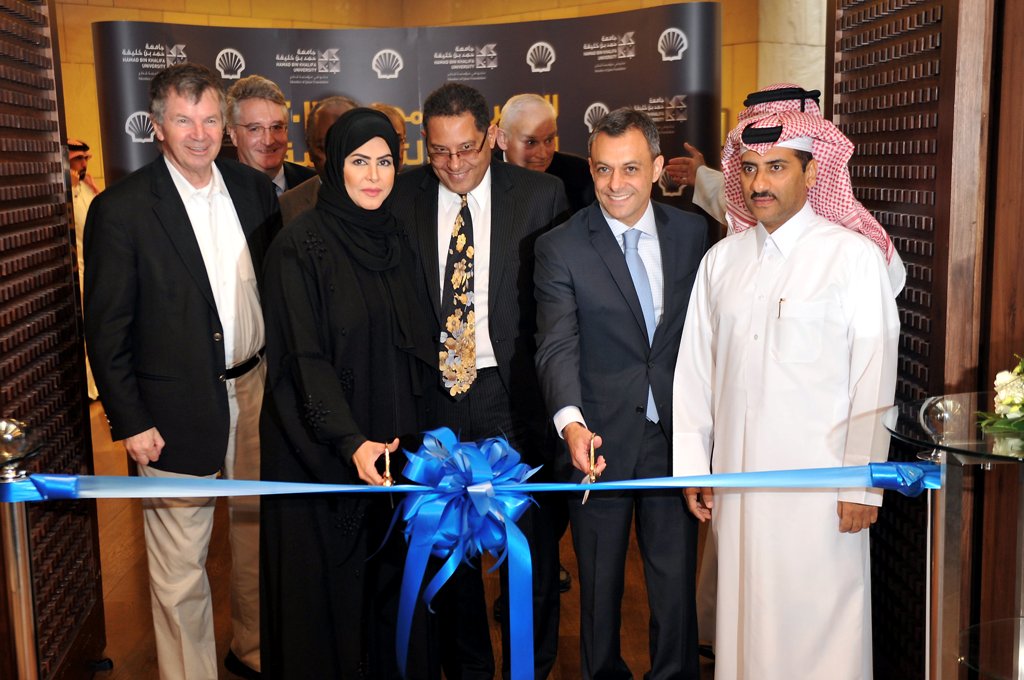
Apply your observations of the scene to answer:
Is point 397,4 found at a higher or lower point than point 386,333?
higher

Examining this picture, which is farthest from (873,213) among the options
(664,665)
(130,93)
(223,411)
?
(130,93)

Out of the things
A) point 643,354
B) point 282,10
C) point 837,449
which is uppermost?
point 282,10

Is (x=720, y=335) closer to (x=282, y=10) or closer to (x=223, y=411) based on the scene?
(x=223, y=411)

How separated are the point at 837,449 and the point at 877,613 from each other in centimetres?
88

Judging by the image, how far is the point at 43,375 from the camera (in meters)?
3.38

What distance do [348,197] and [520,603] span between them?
4.17 feet

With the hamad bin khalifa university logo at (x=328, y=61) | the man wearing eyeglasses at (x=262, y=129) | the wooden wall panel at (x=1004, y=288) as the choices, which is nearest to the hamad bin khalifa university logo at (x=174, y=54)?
the hamad bin khalifa university logo at (x=328, y=61)

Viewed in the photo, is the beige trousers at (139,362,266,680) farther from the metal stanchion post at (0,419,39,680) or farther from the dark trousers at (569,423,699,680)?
the dark trousers at (569,423,699,680)

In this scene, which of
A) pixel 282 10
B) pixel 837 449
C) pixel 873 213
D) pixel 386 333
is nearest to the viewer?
pixel 837 449

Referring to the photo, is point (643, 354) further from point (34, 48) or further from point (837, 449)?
point (34, 48)

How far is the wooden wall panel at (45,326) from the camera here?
3.18 meters

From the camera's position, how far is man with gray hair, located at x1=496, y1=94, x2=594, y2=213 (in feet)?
17.4

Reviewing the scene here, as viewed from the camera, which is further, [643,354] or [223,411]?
[223,411]

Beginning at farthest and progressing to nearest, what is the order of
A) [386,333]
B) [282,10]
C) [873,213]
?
[282,10] < [873,213] < [386,333]
